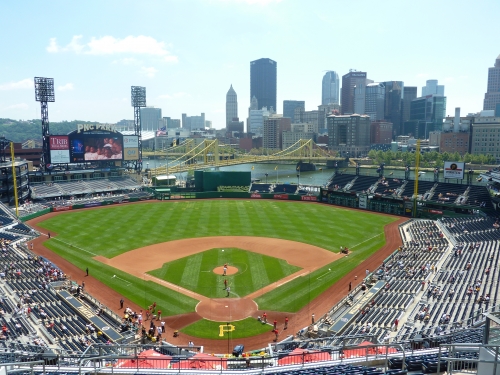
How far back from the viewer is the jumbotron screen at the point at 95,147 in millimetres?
75062

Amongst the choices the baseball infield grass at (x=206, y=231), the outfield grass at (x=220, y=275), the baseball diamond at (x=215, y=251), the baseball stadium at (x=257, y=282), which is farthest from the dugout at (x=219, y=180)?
the outfield grass at (x=220, y=275)

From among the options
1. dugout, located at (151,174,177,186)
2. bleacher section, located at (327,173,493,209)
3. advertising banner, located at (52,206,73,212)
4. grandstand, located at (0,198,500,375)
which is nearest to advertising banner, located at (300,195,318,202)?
bleacher section, located at (327,173,493,209)

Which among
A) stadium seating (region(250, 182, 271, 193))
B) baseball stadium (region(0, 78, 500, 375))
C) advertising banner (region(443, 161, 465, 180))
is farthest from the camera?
stadium seating (region(250, 182, 271, 193))

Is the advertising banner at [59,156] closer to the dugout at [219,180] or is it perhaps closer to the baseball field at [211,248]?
the baseball field at [211,248]

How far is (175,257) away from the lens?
1474 inches

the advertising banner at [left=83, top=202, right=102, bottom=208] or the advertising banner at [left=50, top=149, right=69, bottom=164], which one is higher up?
the advertising banner at [left=50, top=149, right=69, bottom=164]

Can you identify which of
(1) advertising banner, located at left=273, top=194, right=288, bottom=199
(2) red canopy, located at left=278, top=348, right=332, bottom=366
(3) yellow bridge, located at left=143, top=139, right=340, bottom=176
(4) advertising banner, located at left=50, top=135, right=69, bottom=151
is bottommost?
(1) advertising banner, located at left=273, top=194, right=288, bottom=199

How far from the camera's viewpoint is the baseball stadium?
48.9 ft

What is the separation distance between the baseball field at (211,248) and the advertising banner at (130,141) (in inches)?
944

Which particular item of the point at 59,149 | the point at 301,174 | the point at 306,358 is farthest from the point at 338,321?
the point at 301,174

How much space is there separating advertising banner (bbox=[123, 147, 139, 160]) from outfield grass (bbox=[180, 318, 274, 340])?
6518 centimetres

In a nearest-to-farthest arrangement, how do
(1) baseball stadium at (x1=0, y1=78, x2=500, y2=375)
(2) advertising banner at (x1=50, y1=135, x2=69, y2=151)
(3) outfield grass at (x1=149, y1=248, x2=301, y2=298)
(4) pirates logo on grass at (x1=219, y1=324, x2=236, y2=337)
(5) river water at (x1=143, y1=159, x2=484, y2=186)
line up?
1. (1) baseball stadium at (x1=0, y1=78, x2=500, y2=375)
2. (4) pirates logo on grass at (x1=219, y1=324, x2=236, y2=337)
3. (3) outfield grass at (x1=149, y1=248, x2=301, y2=298)
4. (2) advertising banner at (x1=50, y1=135, x2=69, y2=151)
5. (5) river water at (x1=143, y1=159, x2=484, y2=186)

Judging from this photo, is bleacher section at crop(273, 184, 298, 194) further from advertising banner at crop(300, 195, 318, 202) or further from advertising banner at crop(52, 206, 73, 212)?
Result: advertising banner at crop(52, 206, 73, 212)

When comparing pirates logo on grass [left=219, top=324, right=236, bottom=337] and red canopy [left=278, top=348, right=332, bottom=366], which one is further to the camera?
pirates logo on grass [left=219, top=324, right=236, bottom=337]
